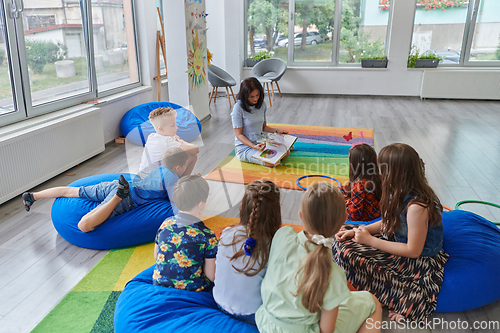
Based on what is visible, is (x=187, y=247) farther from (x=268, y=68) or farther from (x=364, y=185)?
(x=268, y=68)

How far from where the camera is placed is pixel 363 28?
321 inches

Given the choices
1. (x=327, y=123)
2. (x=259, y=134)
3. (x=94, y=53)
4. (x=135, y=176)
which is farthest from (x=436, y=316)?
(x=94, y=53)

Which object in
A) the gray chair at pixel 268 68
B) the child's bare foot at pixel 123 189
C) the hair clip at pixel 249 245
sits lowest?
the child's bare foot at pixel 123 189

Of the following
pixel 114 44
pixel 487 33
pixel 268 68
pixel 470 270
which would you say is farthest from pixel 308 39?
pixel 470 270

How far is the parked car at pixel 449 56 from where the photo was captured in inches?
317

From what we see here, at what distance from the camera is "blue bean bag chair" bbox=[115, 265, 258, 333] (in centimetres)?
157

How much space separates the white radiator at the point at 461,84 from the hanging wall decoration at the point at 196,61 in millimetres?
4669

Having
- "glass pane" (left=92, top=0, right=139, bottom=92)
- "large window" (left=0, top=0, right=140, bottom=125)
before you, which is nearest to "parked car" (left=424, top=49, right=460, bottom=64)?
"glass pane" (left=92, top=0, right=139, bottom=92)

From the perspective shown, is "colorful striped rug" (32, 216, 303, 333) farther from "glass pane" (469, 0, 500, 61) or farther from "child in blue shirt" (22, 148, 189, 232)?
"glass pane" (469, 0, 500, 61)

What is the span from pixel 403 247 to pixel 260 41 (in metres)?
7.56

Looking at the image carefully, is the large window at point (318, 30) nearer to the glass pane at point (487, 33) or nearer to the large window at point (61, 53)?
the glass pane at point (487, 33)

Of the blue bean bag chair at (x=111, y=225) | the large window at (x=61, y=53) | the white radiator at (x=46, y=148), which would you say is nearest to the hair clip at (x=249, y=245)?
the blue bean bag chair at (x=111, y=225)

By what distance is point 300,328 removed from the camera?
1412mm

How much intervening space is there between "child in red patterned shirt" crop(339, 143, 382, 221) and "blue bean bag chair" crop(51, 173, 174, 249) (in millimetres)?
1249
